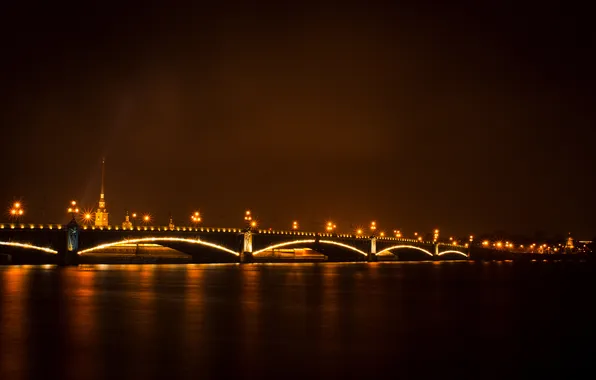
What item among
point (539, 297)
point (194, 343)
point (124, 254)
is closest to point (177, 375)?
point (194, 343)

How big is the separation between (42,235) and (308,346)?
71.9 m

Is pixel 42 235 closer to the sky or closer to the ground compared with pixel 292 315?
closer to the sky

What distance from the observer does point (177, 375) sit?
20.4 m

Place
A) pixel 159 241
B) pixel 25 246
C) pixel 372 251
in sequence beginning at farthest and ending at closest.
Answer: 1. pixel 372 251
2. pixel 159 241
3. pixel 25 246

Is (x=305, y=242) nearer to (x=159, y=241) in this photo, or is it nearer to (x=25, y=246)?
(x=159, y=241)

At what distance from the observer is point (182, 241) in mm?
105625

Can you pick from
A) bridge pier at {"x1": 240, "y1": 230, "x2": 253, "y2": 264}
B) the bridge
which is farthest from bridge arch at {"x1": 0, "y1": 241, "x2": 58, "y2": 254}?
bridge pier at {"x1": 240, "y1": 230, "x2": 253, "y2": 264}

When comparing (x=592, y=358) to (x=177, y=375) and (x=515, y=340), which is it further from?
(x=177, y=375)

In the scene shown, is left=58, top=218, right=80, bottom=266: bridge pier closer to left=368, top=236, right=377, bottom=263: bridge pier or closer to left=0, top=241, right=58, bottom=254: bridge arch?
left=0, top=241, right=58, bottom=254: bridge arch

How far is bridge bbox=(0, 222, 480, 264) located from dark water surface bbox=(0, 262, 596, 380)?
40799mm

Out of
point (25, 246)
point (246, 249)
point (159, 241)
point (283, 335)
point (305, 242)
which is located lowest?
point (283, 335)

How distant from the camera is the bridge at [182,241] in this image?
90.6 m

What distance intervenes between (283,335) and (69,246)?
2666 inches

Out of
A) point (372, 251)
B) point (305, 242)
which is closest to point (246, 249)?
point (305, 242)
